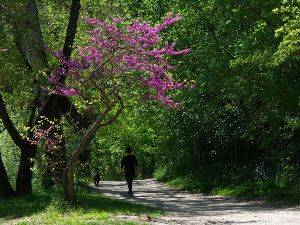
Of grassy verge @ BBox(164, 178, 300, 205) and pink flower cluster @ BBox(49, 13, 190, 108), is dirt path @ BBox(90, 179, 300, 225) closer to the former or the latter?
grassy verge @ BBox(164, 178, 300, 205)

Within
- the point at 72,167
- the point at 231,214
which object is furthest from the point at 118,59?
the point at 231,214

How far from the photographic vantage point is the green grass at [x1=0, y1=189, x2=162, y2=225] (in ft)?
39.3

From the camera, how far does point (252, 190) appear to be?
20531mm

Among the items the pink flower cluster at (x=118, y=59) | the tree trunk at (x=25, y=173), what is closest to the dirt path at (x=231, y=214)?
the pink flower cluster at (x=118, y=59)

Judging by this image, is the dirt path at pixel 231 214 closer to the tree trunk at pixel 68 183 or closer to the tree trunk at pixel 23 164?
the tree trunk at pixel 68 183

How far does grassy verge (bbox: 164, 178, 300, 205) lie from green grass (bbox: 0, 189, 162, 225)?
523 cm

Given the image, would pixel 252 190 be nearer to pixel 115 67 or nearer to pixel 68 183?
pixel 68 183

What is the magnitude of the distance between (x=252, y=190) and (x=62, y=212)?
31.2 feet

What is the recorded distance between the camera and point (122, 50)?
13766mm

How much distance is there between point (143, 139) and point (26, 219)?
38.1m

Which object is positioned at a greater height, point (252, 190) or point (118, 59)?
point (118, 59)

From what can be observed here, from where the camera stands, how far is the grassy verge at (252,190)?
17.7 meters

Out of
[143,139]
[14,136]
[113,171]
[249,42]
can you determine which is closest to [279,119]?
[249,42]

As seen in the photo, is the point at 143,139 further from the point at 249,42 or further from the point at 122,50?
the point at 122,50
